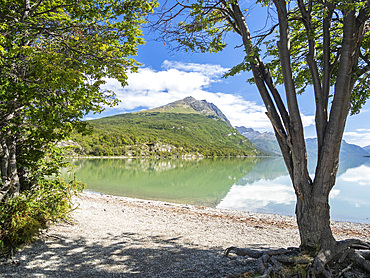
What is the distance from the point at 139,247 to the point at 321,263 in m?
4.40

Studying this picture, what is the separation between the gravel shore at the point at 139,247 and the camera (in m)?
4.82

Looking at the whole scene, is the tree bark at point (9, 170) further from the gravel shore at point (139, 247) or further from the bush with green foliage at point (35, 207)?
the gravel shore at point (139, 247)

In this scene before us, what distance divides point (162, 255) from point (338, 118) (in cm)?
500

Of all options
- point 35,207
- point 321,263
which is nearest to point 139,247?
point 35,207

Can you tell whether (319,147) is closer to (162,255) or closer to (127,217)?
(162,255)

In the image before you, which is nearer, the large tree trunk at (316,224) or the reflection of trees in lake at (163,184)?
the large tree trunk at (316,224)

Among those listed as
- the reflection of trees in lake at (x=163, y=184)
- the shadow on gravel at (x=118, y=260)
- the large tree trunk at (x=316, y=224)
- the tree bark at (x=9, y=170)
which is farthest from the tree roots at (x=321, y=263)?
the reflection of trees in lake at (x=163, y=184)

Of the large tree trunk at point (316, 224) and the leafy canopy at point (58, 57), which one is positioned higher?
the leafy canopy at point (58, 57)

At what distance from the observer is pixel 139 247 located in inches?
250

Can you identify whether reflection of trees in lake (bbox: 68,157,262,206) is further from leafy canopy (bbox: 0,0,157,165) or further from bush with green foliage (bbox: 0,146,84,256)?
leafy canopy (bbox: 0,0,157,165)

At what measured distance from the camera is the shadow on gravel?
186 inches

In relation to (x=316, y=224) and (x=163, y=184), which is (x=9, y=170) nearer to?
(x=316, y=224)

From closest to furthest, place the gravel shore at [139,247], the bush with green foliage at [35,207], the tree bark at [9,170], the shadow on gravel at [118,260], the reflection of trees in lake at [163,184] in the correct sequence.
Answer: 1. the shadow on gravel at [118,260]
2. the gravel shore at [139,247]
3. the bush with green foliage at [35,207]
4. the tree bark at [9,170]
5. the reflection of trees in lake at [163,184]

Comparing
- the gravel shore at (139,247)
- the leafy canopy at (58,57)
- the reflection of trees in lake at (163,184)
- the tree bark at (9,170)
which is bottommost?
the reflection of trees in lake at (163,184)
